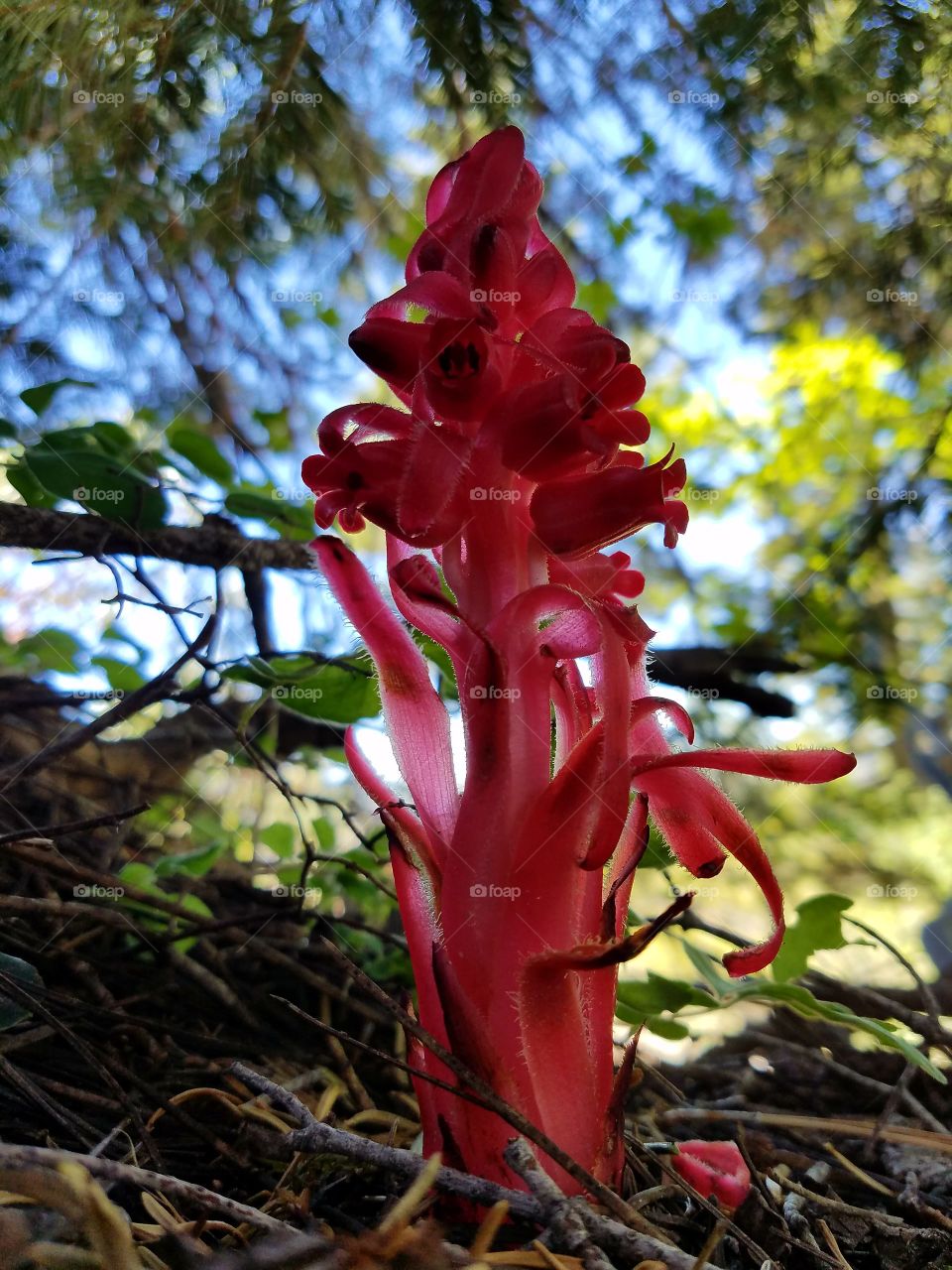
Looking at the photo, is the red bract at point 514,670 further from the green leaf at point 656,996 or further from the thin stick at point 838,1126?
the thin stick at point 838,1126

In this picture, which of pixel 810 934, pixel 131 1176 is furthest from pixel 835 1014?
pixel 131 1176

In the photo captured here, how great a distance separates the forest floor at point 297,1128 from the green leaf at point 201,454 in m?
0.76

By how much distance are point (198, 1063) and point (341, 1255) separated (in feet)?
2.25

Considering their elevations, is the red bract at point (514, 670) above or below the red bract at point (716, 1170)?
above

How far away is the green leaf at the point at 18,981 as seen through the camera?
106cm

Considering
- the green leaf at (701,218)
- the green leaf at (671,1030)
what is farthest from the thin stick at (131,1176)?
the green leaf at (701,218)

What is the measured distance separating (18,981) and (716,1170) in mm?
898

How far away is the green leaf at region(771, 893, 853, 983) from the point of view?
130cm

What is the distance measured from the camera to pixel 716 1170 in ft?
3.64

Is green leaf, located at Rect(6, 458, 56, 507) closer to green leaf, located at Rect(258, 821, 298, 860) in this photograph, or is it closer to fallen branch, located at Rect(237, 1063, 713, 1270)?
green leaf, located at Rect(258, 821, 298, 860)

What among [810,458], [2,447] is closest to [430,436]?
[2,447]

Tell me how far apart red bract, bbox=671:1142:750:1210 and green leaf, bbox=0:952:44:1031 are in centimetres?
81

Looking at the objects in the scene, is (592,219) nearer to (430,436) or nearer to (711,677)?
(711,677)

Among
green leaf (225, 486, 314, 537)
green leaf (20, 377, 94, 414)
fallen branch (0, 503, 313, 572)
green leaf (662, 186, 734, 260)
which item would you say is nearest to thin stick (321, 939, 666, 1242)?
fallen branch (0, 503, 313, 572)
